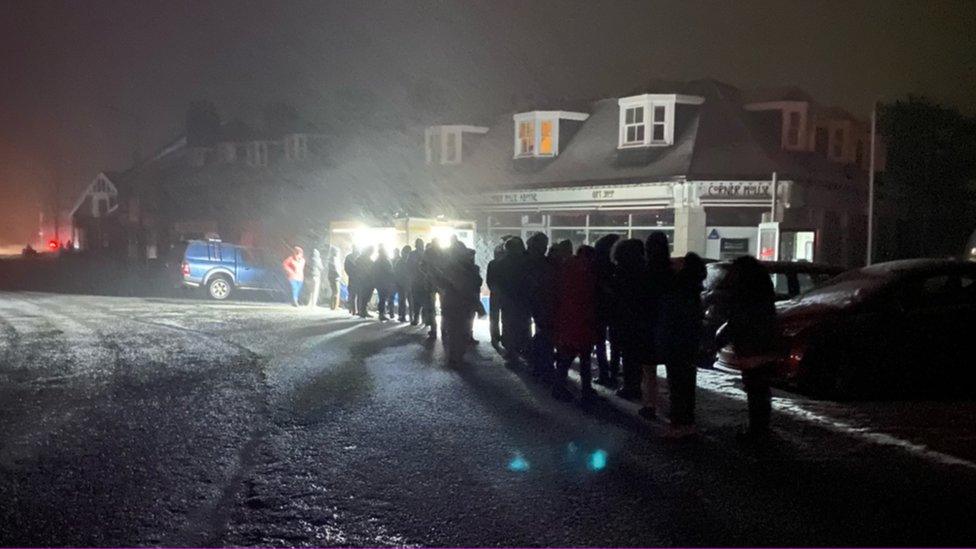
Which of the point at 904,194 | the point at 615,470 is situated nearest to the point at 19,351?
the point at 615,470

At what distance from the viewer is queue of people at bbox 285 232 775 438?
21.6 feet

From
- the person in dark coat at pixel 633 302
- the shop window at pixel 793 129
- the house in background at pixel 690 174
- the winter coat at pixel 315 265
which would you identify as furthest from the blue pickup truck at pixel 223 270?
the person in dark coat at pixel 633 302

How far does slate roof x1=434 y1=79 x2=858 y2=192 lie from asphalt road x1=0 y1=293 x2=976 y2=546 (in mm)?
14067

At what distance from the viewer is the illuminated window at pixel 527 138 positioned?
28.0 meters

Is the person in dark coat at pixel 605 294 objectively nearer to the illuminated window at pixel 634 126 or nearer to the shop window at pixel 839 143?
the illuminated window at pixel 634 126

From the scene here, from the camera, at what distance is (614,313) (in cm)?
795

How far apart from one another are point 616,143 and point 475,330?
12.9 m

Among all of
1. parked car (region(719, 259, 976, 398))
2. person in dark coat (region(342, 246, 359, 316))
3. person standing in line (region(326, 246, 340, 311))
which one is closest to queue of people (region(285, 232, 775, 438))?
parked car (region(719, 259, 976, 398))

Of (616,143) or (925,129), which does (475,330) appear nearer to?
(616,143)

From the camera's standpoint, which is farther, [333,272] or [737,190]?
[737,190]

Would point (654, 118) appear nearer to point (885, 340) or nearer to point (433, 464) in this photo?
point (885, 340)

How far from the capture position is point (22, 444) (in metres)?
6.53

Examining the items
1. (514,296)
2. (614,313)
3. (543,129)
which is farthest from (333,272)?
(543,129)

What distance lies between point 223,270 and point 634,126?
1343 centimetres
